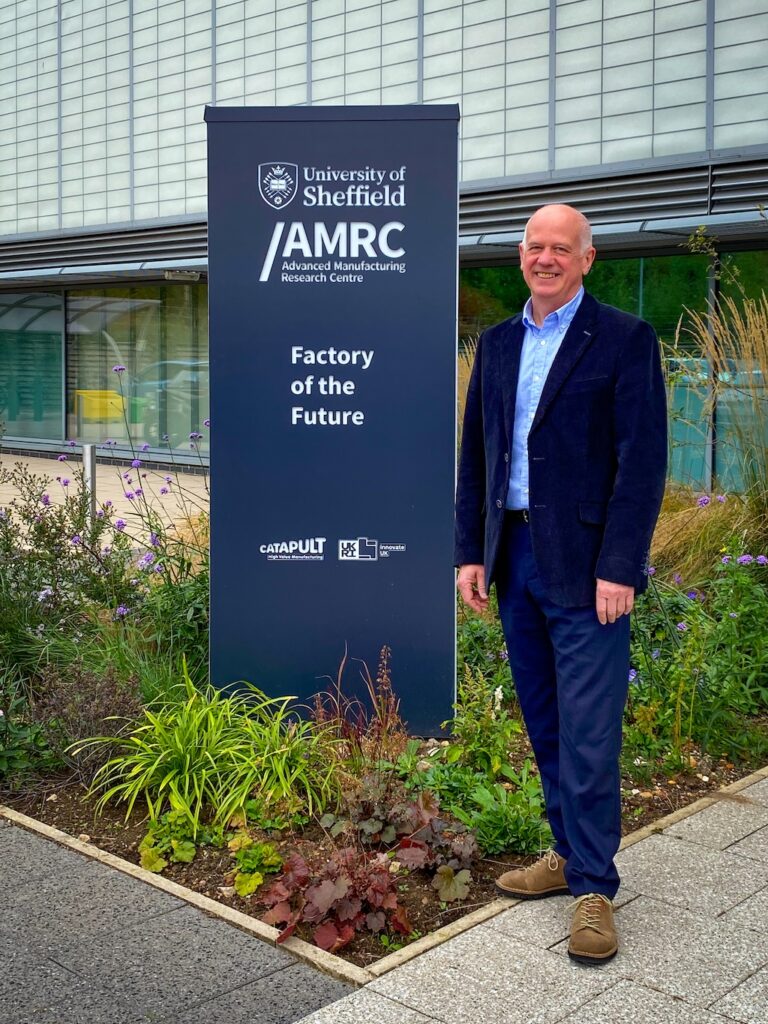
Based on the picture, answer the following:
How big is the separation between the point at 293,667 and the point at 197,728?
0.93m

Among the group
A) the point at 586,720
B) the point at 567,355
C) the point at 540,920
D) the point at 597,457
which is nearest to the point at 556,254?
the point at 567,355

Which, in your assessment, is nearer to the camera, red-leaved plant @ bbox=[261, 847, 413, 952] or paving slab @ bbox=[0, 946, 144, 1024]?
paving slab @ bbox=[0, 946, 144, 1024]

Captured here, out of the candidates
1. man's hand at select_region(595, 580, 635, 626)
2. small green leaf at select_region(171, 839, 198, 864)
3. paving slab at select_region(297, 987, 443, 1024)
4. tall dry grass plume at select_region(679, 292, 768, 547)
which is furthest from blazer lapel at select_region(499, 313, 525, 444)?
tall dry grass plume at select_region(679, 292, 768, 547)

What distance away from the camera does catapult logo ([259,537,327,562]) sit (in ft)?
18.6

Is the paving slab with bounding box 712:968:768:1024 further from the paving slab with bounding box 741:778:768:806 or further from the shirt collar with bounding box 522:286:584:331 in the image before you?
the shirt collar with bounding box 522:286:584:331

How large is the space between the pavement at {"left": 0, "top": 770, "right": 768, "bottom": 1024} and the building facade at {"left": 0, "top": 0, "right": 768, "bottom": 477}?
15.6 feet

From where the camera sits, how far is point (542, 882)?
398 cm

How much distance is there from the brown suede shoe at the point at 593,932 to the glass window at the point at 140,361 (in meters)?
17.1

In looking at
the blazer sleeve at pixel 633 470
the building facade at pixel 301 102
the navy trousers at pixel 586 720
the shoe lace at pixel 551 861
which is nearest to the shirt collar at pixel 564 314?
the blazer sleeve at pixel 633 470

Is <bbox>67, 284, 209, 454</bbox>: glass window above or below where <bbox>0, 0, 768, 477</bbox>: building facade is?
below

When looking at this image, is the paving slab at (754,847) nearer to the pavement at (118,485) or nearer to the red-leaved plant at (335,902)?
the red-leaved plant at (335,902)

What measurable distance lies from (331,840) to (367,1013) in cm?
106

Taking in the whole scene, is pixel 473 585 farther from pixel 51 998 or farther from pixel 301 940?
pixel 51 998

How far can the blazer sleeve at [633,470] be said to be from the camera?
11.7ft
